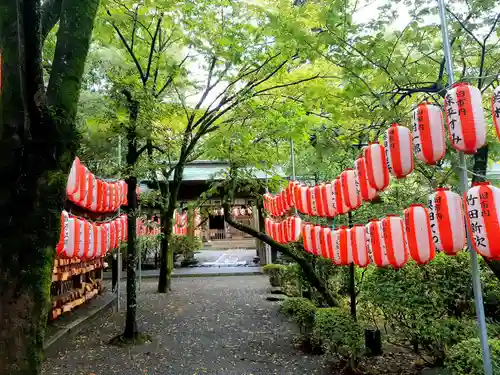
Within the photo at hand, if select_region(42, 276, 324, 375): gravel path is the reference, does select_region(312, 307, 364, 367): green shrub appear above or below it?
above

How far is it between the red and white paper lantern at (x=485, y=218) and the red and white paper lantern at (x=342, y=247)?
10.2 ft

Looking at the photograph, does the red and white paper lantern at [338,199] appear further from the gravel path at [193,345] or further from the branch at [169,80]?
the branch at [169,80]

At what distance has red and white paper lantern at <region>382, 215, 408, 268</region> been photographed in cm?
468

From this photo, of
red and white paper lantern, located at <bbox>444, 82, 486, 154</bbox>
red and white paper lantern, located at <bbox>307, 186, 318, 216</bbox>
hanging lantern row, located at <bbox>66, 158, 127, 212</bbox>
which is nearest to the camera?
red and white paper lantern, located at <bbox>444, 82, 486, 154</bbox>

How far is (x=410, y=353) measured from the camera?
640cm

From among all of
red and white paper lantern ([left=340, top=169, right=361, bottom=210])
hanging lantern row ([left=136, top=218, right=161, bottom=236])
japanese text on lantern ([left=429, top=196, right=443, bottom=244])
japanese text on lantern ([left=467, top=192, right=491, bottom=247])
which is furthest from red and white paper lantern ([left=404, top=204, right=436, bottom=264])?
hanging lantern row ([left=136, top=218, right=161, bottom=236])

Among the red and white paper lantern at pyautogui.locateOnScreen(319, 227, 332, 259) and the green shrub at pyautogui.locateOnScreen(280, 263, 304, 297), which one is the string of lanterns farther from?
the green shrub at pyautogui.locateOnScreen(280, 263, 304, 297)

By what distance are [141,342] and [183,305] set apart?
143 inches

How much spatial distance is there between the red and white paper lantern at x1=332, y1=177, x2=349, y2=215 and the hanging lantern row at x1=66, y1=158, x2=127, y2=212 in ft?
14.0

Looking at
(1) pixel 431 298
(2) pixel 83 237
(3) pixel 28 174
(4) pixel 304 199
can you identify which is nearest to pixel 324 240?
(4) pixel 304 199

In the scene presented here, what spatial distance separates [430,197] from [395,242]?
1.24 metres

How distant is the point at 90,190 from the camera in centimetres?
680

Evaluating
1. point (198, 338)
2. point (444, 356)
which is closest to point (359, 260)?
point (444, 356)

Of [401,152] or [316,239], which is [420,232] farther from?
[316,239]
